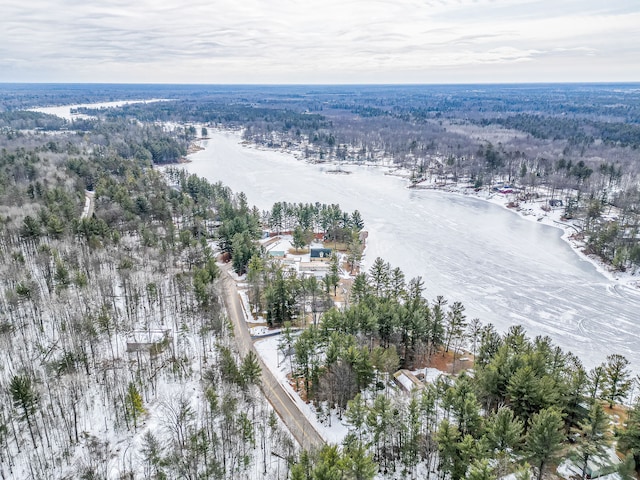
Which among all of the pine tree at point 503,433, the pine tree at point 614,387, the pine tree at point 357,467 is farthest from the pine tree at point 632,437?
the pine tree at point 357,467

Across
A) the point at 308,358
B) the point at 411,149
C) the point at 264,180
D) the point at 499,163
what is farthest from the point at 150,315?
the point at 411,149

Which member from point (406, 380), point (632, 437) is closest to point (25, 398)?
point (406, 380)

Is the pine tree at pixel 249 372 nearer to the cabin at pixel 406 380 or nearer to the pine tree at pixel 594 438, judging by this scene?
the cabin at pixel 406 380

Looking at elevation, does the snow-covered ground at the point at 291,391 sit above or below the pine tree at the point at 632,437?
below

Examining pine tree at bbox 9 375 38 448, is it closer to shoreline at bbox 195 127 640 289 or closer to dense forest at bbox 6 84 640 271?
shoreline at bbox 195 127 640 289

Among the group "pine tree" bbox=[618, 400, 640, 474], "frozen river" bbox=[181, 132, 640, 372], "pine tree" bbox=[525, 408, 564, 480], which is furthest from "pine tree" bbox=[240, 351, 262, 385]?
"frozen river" bbox=[181, 132, 640, 372]

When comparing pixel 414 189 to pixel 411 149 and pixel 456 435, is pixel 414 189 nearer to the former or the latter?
pixel 411 149

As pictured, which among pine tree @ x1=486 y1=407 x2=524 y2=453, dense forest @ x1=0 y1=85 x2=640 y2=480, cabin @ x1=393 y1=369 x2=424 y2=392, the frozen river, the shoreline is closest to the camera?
pine tree @ x1=486 y1=407 x2=524 y2=453

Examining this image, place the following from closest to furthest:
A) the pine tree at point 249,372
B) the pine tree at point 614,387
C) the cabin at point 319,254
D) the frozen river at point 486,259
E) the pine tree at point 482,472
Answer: the pine tree at point 482,472
the pine tree at point 614,387
the pine tree at point 249,372
the frozen river at point 486,259
the cabin at point 319,254

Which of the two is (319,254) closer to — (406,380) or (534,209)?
(406,380)
